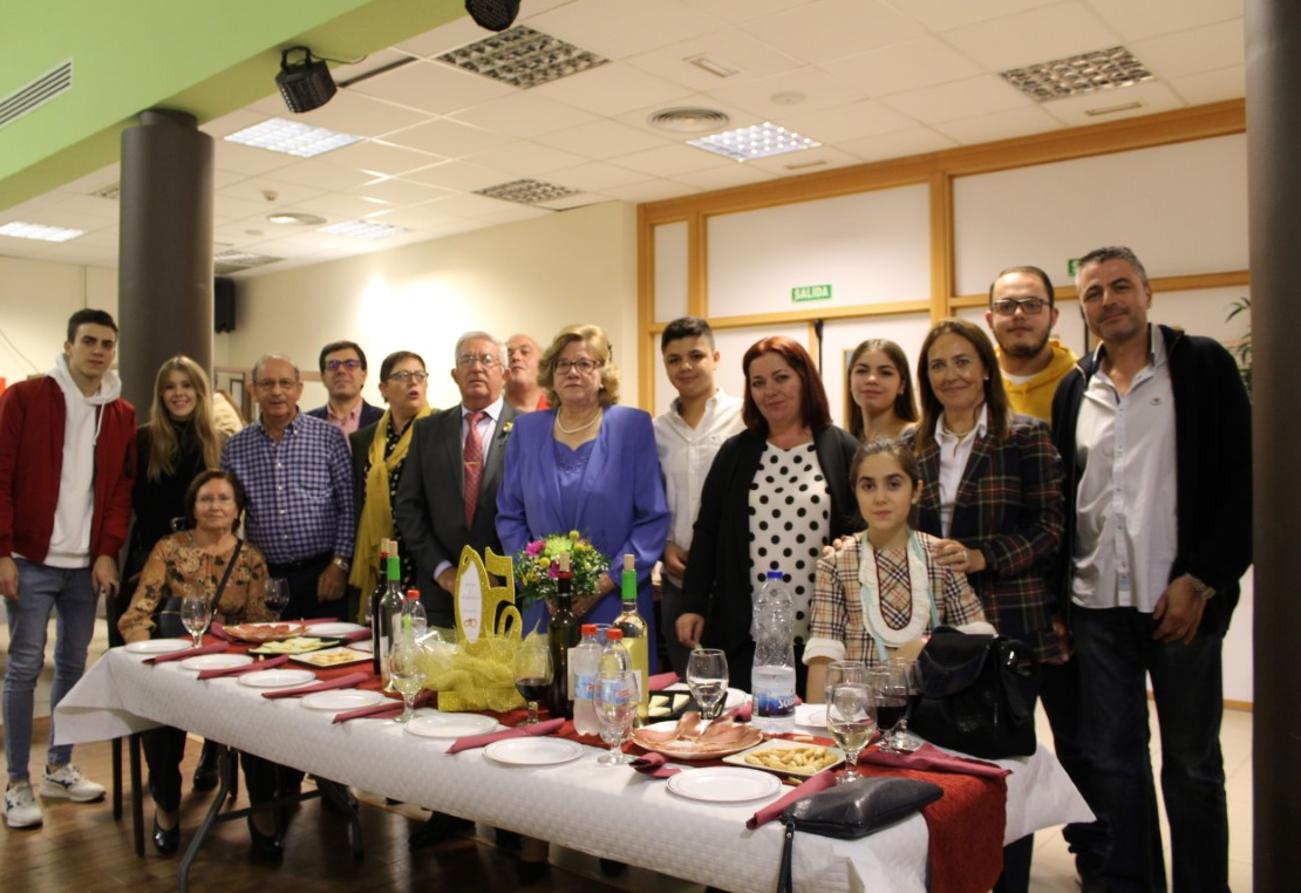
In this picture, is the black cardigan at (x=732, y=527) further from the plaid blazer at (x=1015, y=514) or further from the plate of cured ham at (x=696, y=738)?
the plate of cured ham at (x=696, y=738)

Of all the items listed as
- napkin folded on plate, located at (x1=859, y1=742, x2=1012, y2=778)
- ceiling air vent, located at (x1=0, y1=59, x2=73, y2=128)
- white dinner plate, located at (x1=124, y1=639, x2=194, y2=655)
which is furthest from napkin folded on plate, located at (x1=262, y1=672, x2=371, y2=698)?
ceiling air vent, located at (x1=0, y1=59, x2=73, y2=128)

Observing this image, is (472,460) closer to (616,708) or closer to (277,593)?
(277,593)

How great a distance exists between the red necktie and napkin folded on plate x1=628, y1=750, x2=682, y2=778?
1.88 m

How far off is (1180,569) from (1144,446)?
0.33 meters

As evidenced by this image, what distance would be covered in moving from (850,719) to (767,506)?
48.5 inches

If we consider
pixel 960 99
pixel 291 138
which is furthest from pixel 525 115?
pixel 960 99

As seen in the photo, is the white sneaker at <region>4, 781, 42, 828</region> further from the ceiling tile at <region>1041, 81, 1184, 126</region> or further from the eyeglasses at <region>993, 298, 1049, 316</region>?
the ceiling tile at <region>1041, 81, 1184, 126</region>

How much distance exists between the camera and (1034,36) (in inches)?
201

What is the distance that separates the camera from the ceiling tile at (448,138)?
258 inches

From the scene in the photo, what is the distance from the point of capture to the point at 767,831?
1666 millimetres

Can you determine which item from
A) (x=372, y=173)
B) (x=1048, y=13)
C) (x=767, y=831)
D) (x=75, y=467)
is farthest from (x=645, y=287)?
(x=767, y=831)

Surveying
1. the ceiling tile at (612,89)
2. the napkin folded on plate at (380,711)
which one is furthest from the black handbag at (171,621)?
the ceiling tile at (612,89)

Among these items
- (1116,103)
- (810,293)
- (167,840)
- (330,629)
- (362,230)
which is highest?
(362,230)

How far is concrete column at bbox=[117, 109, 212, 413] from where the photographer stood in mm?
5203
